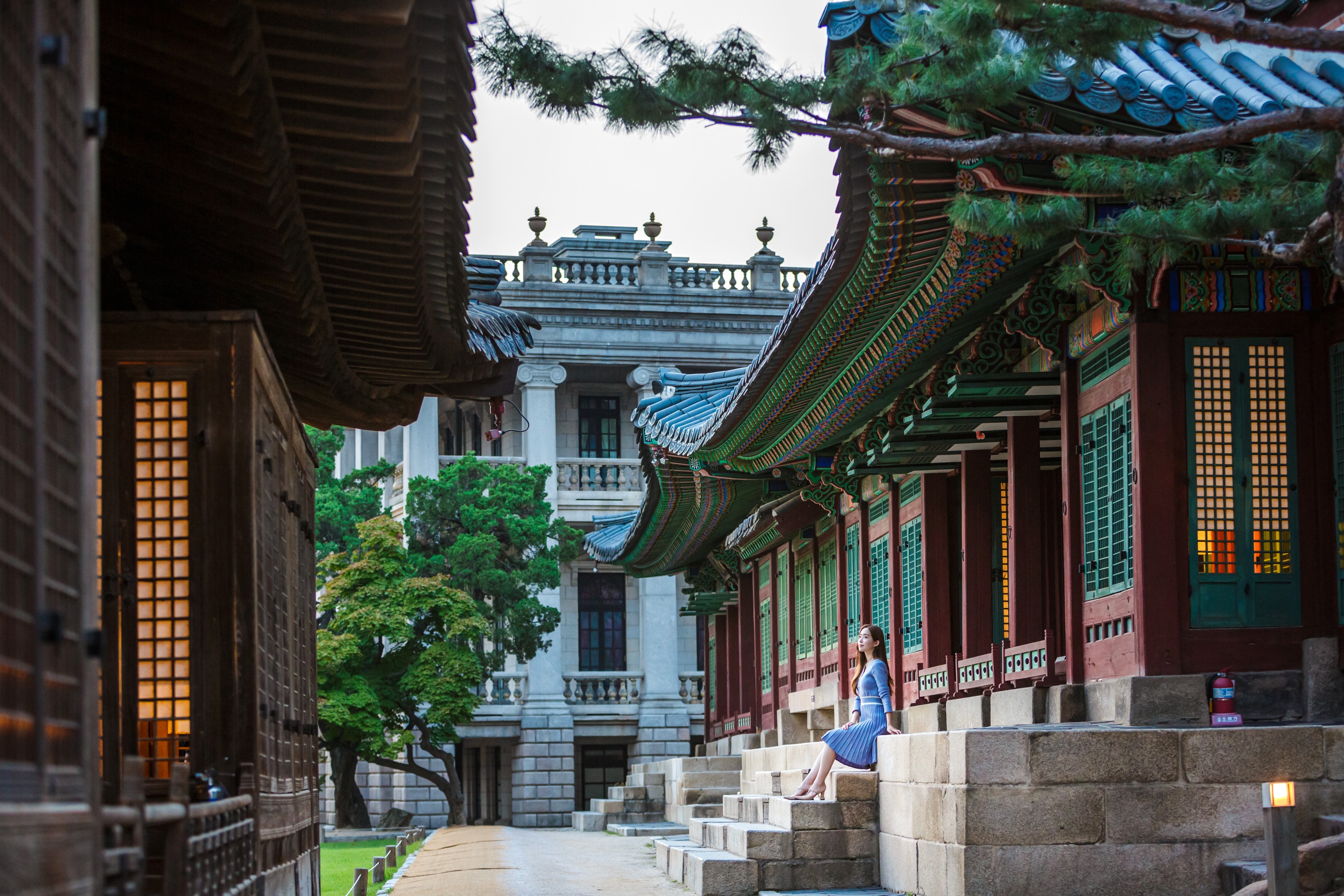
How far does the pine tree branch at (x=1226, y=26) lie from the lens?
265 inches

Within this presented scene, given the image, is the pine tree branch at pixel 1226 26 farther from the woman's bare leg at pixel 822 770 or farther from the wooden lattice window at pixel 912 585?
the wooden lattice window at pixel 912 585

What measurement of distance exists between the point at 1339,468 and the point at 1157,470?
1115 millimetres

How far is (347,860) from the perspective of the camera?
70.6ft

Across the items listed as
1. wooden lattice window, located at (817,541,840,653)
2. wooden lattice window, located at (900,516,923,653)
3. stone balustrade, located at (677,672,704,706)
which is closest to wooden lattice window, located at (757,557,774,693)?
wooden lattice window, located at (817,541,840,653)

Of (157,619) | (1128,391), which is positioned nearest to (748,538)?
(1128,391)

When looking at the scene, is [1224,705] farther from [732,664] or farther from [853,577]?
[732,664]

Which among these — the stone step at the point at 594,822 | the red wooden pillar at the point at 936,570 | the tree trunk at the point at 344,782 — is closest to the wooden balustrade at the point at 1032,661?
the red wooden pillar at the point at 936,570

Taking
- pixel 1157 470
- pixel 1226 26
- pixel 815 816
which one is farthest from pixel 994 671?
pixel 1226 26

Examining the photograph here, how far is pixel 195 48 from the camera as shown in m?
5.41

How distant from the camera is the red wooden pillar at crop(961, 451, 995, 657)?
14.6m

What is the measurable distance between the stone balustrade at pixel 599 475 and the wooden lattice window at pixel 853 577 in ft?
64.4

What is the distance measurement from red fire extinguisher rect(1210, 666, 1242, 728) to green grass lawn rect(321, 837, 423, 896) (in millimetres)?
Answer: 7460

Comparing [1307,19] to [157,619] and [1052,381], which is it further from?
[157,619]

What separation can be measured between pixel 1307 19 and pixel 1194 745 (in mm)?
4857
